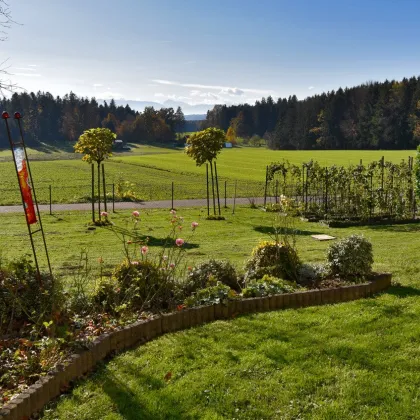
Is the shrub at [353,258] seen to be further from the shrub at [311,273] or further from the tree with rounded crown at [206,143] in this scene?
the tree with rounded crown at [206,143]

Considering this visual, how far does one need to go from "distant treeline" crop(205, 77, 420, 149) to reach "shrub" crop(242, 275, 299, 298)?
245ft

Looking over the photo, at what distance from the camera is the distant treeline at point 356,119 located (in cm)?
7731

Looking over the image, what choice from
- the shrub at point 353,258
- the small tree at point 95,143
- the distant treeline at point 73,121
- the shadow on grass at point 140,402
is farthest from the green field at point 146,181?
the distant treeline at point 73,121

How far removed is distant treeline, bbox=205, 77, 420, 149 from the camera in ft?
254

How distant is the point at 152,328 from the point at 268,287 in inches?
74.2

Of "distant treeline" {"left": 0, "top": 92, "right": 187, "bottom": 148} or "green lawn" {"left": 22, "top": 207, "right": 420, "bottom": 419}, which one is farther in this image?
"distant treeline" {"left": 0, "top": 92, "right": 187, "bottom": 148}

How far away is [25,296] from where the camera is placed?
5602 mm

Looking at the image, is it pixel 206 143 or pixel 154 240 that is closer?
pixel 154 240

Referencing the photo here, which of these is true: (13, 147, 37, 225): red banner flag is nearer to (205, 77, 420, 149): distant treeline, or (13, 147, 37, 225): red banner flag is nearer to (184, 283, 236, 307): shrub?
(184, 283, 236, 307): shrub

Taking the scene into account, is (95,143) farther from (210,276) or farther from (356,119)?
(356,119)

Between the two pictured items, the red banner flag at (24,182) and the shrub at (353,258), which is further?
the shrub at (353,258)

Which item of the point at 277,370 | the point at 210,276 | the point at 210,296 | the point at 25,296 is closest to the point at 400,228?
the point at 210,276

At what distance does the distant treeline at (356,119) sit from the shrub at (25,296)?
7685 cm

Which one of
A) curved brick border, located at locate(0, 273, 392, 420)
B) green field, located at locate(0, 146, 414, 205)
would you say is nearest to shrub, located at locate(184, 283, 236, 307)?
curved brick border, located at locate(0, 273, 392, 420)
